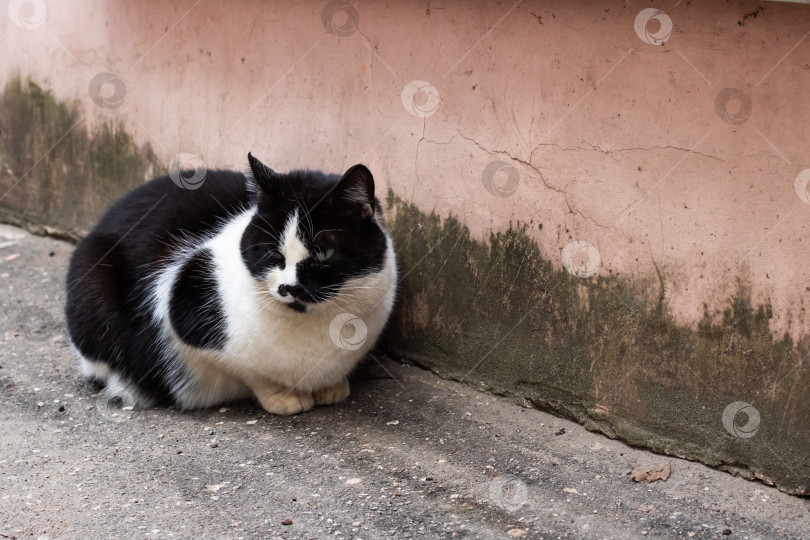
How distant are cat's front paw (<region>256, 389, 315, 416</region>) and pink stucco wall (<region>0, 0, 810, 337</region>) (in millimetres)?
946

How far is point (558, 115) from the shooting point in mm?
3068

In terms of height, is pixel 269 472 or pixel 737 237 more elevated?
pixel 737 237

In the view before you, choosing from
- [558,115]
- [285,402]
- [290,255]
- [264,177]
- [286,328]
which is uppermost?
[558,115]

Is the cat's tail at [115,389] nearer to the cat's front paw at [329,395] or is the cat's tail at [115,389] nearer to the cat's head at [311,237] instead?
the cat's front paw at [329,395]

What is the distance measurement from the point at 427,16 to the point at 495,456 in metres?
1.72

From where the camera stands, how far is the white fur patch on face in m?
3.02

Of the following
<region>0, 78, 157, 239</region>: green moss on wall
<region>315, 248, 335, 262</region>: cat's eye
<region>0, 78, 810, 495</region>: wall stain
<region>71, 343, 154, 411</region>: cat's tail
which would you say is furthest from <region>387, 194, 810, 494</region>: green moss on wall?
<region>0, 78, 157, 239</region>: green moss on wall

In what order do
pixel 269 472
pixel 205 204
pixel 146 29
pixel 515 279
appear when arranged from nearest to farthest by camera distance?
pixel 269 472, pixel 515 279, pixel 205 204, pixel 146 29

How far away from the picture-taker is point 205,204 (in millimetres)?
3584

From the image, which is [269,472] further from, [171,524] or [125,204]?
[125,204]

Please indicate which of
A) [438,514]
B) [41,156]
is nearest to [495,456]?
[438,514]

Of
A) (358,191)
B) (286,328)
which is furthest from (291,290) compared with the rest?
(358,191)

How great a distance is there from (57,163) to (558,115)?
346 cm

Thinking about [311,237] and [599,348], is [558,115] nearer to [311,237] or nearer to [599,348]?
[599,348]
